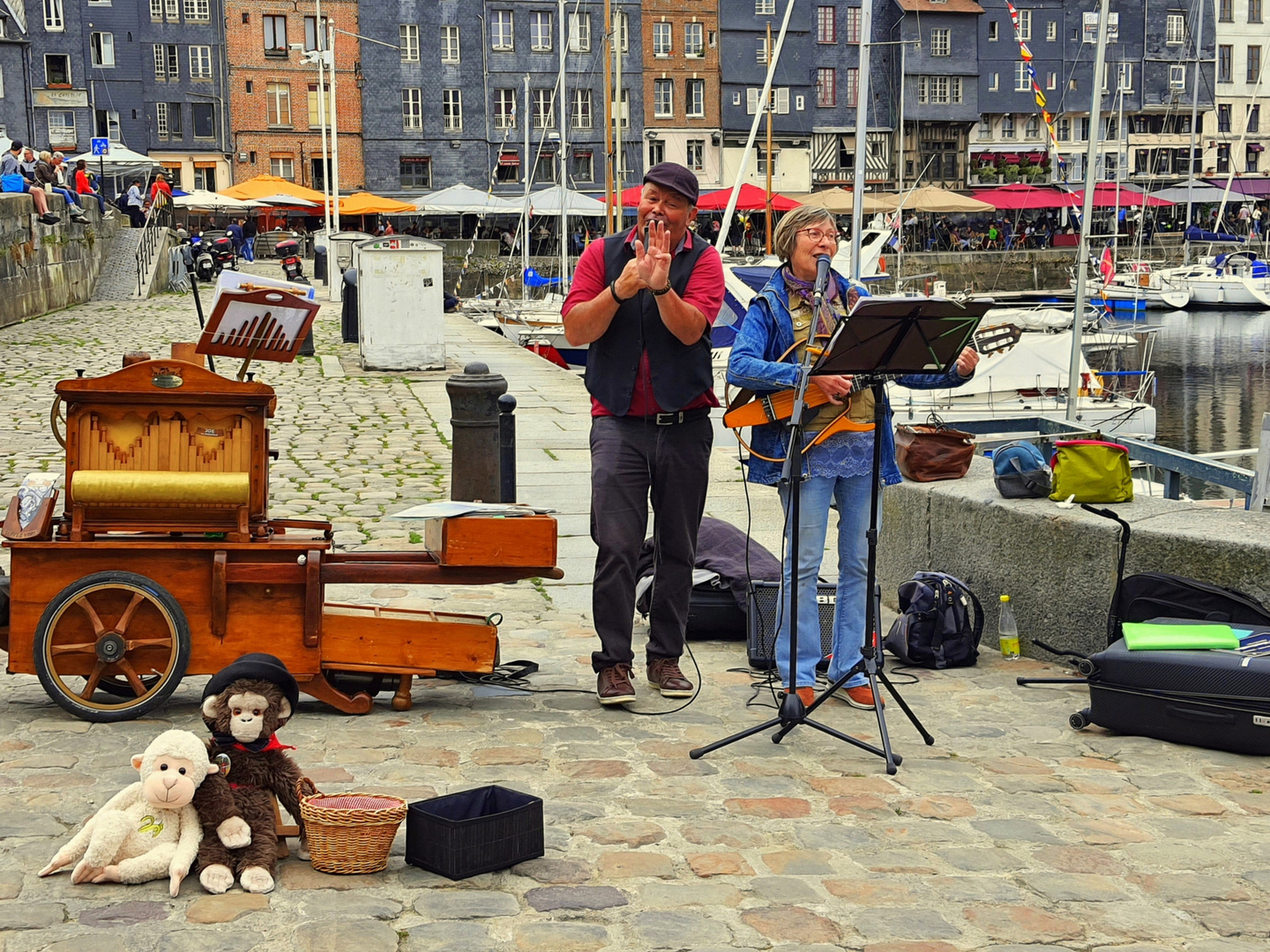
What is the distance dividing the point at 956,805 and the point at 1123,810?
1.72 feet

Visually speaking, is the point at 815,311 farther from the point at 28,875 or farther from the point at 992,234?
the point at 992,234

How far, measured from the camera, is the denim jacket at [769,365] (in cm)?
571

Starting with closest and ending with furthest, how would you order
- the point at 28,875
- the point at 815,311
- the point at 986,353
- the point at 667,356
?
1. the point at 28,875
2. the point at 815,311
3. the point at 667,356
4. the point at 986,353

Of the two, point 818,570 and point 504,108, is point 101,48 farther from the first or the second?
point 818,570

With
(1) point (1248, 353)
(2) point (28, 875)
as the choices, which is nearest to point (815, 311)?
(2) point (28, 875)

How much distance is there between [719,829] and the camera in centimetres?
461

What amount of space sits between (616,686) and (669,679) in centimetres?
29

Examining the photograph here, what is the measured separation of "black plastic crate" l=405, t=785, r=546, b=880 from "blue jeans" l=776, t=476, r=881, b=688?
187 centimetres

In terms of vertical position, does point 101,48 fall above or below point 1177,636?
above

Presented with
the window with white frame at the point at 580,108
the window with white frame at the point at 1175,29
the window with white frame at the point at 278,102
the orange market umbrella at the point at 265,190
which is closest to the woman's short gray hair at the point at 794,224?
the orange market umbrella at the point at 265,190

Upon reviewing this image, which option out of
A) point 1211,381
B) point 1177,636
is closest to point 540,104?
point 1211,381

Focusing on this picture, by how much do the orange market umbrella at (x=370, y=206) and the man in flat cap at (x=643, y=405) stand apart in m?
48.4

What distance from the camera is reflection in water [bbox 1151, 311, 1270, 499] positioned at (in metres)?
28.7

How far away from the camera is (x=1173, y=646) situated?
559 centimetres
